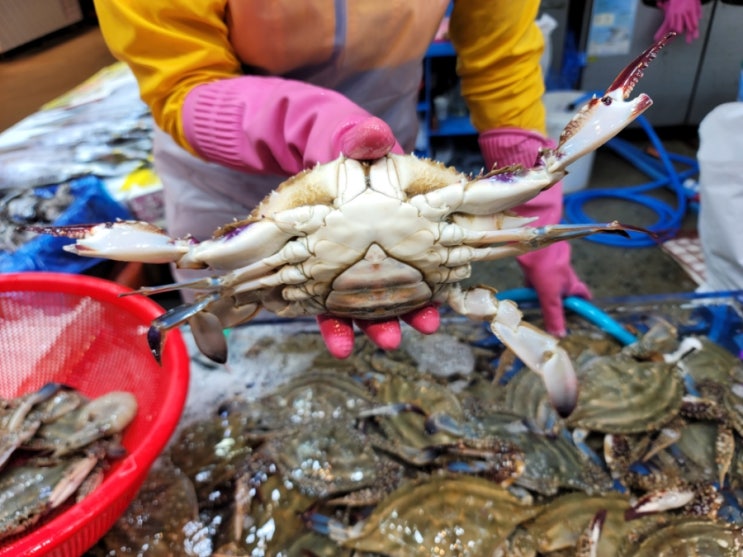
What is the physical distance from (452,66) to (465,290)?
105 inches

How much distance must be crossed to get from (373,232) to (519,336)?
1.35ft

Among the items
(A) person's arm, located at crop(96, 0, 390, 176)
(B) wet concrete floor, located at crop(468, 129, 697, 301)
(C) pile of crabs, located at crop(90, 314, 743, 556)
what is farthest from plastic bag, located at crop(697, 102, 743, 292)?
(A) person's arm, located at crop(96, 0, 390, 176)

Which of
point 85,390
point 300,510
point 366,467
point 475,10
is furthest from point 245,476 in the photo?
point 475,10

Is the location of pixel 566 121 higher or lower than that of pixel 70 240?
lower

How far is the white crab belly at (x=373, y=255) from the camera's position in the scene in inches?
32.7

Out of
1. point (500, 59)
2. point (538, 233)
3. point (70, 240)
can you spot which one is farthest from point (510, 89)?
point (70, 240)

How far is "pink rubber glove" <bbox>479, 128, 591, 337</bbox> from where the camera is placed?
157 cm

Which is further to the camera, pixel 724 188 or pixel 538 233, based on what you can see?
pixel 724 188

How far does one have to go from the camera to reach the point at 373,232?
2.81 ft

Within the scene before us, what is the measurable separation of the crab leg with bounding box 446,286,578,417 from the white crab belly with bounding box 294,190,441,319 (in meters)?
0.09

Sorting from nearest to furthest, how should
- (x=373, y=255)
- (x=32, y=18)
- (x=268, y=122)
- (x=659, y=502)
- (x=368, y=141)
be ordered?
(x=368, y=141) → (x=373, y=255) → (x=268, y=122) → (x=659, y=502) → (x=32, y=18)

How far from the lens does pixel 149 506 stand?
1.28 m

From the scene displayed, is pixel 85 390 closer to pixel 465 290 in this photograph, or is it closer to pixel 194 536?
pixel 194 536

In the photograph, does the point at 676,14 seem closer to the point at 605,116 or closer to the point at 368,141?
the point at 605,116
